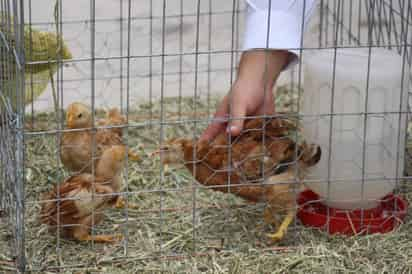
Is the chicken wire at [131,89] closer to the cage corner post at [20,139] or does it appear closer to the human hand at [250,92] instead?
the cage corner post at [20,139]

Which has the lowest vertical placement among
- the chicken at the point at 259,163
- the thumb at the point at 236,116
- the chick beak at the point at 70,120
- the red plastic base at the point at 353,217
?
the red plastic base at the point at 353,217

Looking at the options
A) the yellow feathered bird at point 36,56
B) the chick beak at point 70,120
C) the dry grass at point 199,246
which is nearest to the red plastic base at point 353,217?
the dry grass at point 199,246

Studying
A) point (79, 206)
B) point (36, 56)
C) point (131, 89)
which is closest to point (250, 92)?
point (79, 206)

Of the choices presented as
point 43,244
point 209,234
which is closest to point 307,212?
point 209,234

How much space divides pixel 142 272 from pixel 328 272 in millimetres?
568

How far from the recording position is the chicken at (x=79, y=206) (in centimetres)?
265

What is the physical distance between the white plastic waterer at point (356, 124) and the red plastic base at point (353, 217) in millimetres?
41

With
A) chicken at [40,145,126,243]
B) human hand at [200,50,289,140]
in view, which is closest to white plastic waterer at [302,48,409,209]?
human hand at [200,50,289,140]

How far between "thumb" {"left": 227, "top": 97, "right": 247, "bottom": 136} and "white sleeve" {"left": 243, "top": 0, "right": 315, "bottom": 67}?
0.19 m

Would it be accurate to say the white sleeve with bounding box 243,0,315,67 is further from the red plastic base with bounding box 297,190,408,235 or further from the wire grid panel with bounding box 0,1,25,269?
the wire grid panel with bounding box 0,1,25,269

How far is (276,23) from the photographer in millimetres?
2686

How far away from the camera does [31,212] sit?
299cm

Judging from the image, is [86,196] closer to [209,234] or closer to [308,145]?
[209,234]

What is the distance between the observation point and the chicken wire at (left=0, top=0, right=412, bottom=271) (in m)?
2.50
